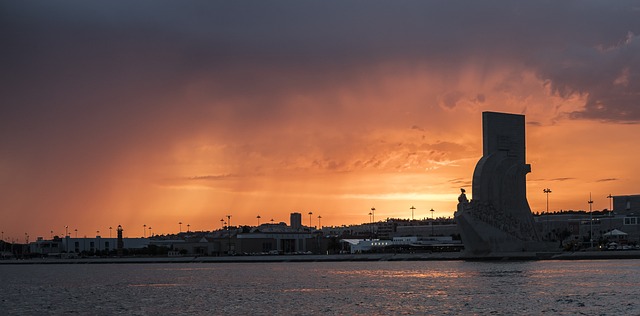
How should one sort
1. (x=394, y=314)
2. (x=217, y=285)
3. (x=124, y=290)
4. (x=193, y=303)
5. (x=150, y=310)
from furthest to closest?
(x=217, y=285) → (x=124, y=290) → (x=193, y=303) → (x=150, y=310) → (x=394, y=314)

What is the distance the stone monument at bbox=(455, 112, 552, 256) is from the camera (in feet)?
433

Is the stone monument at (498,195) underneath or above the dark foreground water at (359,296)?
above

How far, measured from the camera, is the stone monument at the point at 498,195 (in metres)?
132

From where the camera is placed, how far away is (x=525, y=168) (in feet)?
444

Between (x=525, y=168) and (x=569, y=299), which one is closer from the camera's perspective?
(x=569, y=299)

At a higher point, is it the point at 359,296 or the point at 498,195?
the point at 498,195

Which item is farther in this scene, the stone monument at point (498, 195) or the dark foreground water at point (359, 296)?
the stone monument at point (498, 195)

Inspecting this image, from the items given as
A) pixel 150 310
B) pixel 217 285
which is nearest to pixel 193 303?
pixel 150 310

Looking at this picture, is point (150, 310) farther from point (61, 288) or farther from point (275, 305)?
point (61, 288)

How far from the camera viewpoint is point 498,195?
438ft

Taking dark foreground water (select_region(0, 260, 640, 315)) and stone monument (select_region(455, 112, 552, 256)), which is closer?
dark foreground water (select_region(0, 260, 640, 315))

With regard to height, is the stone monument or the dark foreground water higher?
the stone monument

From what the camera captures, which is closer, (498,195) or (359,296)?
(359,296)

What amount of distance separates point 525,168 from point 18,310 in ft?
275
